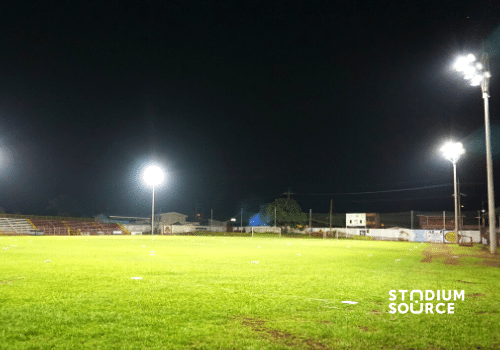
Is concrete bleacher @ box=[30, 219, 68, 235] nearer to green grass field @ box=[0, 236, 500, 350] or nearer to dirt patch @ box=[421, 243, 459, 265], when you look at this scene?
dirt patch @ box=[421, 243, 459, 265]

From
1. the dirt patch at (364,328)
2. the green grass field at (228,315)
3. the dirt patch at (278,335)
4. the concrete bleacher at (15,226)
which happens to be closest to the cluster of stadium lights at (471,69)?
the green grass field at (228,315)

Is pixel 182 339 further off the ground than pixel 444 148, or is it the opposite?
pixel 444 148

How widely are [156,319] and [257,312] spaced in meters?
1.46

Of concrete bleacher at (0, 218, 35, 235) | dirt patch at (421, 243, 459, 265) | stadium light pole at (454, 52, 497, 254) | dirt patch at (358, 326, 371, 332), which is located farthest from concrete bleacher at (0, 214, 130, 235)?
dirt patch at (358, 326, 371, 332)

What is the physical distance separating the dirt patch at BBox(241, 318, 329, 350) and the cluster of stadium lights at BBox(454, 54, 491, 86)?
20.0 meters

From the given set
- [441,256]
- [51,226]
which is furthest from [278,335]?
[51,226]

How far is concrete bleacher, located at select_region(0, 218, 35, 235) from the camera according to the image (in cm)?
5822

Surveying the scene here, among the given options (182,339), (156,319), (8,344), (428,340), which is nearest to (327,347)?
(428,340)

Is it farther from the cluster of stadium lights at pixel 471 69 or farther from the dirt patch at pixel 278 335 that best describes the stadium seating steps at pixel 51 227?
the dirt patch at pixel 278 335

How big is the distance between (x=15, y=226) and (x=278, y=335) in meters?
67.7

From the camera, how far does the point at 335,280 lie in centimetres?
963

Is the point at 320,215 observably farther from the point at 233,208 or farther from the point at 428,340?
the point at 428,340

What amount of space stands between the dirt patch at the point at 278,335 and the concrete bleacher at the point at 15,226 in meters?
61.3

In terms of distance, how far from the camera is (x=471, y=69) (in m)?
20.4
